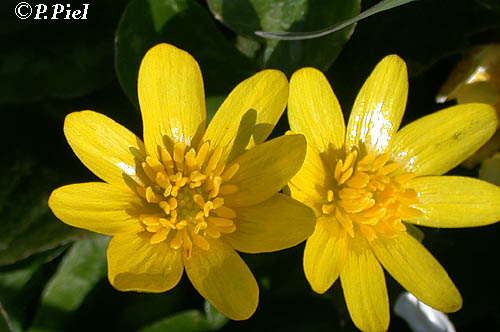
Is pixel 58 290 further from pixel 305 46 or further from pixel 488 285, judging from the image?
pixel 488 285

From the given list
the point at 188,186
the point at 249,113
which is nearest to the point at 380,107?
the point at 249,113

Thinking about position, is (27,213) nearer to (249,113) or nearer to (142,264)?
(142,264)

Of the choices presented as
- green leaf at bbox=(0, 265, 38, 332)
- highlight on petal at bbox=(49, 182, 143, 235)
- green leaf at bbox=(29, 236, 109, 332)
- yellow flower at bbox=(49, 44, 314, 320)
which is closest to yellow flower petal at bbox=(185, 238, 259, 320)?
yellow flower at bbox=(49, 44, 314, 320)

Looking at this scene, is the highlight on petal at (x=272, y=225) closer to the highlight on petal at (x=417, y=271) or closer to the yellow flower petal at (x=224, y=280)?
the yellow flower petal at (x=224, y=280)

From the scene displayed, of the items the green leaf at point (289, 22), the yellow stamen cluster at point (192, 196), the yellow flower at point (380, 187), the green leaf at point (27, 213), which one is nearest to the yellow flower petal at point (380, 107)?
the yellow flower at point (380, 187)

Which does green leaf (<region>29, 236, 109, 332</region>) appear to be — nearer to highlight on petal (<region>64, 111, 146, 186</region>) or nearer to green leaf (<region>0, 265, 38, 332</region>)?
green leaf (<region>0, 265, 38, 332</region>)
